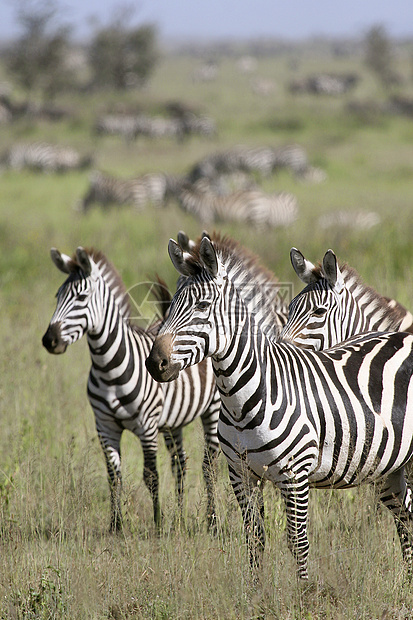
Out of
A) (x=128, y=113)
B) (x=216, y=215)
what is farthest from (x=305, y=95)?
(x=216, y=215)

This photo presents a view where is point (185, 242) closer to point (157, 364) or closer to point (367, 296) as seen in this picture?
point (157, 364)

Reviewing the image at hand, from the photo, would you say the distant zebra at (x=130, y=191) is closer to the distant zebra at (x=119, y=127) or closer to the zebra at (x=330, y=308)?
the distant zebra at (x=119, y=127)

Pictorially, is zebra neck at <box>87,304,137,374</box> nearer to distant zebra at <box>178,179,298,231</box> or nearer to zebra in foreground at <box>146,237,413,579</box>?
zebra in foreground at <box>146,237,413,579</box>

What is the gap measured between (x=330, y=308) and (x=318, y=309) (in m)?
0.09

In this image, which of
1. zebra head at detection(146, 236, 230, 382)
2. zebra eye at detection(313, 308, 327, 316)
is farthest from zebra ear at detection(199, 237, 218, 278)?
zebra eye at detection(313, 308, 327, 316)

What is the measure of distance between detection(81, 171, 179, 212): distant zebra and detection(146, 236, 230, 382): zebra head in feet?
46.1

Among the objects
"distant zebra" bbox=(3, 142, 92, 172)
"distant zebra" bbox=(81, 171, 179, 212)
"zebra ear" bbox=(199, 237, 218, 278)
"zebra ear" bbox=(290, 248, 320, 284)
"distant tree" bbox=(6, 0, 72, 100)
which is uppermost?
"distant tree" bbox=(6, 0, 72, 100)

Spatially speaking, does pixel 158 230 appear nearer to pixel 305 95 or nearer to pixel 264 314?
pixel 264 314

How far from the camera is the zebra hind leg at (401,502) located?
360cm

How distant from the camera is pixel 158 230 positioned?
12.9 m

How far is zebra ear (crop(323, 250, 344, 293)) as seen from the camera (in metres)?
3.81

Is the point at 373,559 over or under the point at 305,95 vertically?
under

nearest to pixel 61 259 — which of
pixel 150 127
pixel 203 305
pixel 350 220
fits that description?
pixel 203 305

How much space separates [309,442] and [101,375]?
1938 millimetres
